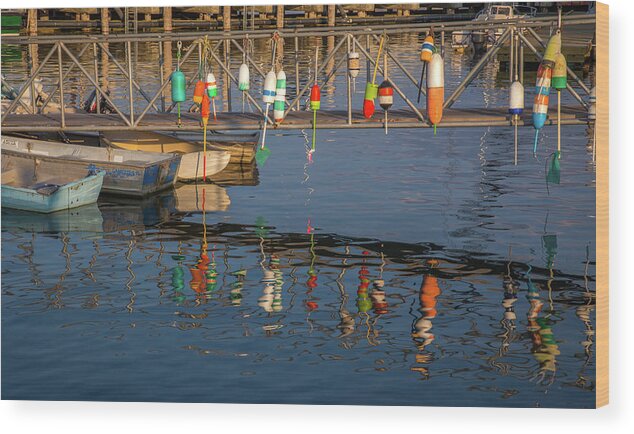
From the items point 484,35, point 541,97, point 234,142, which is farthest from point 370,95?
point 484,35

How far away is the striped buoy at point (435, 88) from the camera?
17.9 meters

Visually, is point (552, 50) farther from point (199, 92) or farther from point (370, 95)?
point (199, 92)

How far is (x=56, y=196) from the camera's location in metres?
22.2

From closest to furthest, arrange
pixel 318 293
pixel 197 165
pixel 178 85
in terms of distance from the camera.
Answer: pixel 318 293 → pixel 178 85 → pixel 197 165

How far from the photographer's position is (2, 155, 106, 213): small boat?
22.1m

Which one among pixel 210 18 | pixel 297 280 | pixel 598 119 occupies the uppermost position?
pixel 210 18

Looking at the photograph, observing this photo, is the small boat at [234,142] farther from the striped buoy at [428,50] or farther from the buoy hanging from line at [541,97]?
the buoy hanging from line at [541,97]

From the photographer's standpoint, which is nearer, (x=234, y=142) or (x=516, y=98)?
(x=516, y=98)

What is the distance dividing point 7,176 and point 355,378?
12809 mm

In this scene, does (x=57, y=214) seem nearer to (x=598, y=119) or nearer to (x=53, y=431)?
(x=53, y=431)

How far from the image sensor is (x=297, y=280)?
57.0ft

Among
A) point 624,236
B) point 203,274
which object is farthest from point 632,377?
point 203,274

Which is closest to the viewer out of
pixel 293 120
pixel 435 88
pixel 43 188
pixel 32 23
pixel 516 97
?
pixel 516 97

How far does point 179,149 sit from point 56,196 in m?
4.28
